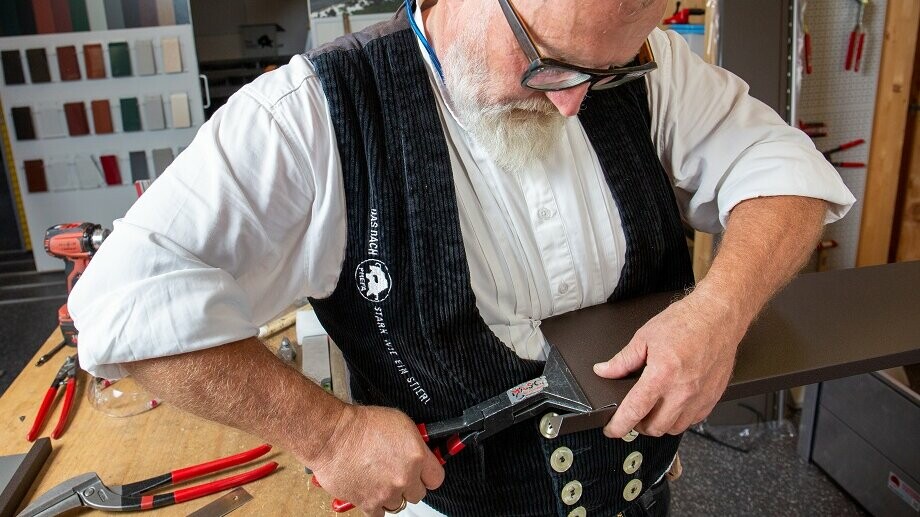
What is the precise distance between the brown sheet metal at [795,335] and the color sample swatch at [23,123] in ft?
13.4

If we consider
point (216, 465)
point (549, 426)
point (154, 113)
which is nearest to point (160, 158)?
point (154, 113)

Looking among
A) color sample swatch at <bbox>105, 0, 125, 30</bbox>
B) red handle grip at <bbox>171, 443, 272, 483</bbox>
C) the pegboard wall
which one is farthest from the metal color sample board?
color sample swatch at <bbox>105, 0, 125, 30</bbox>

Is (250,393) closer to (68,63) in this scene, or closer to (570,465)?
(570,465)

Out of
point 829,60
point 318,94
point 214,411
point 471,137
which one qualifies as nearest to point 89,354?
point 214,411

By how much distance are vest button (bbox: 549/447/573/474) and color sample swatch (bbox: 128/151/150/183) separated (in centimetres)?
383

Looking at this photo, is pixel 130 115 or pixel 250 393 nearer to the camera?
pixel 250 393

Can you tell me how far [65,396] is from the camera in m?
1.35

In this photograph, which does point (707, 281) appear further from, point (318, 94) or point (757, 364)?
point (318, 94)

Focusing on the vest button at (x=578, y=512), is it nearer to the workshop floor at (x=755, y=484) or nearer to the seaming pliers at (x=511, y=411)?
the seaming pliers at (x=511, y=411)

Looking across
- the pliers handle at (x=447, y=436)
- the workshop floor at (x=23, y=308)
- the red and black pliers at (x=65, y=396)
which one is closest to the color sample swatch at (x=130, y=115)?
the workshop floor at (x=23, y=308)

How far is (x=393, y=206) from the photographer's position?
804 millimetres

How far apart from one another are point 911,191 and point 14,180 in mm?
4876

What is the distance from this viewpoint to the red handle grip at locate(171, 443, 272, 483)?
1091 millimetres

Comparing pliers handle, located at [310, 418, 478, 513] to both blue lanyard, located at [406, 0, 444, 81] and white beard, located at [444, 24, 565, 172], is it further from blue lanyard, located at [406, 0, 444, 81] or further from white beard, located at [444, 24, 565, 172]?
blue lanyard, located at [406, 0, 444, 81]
